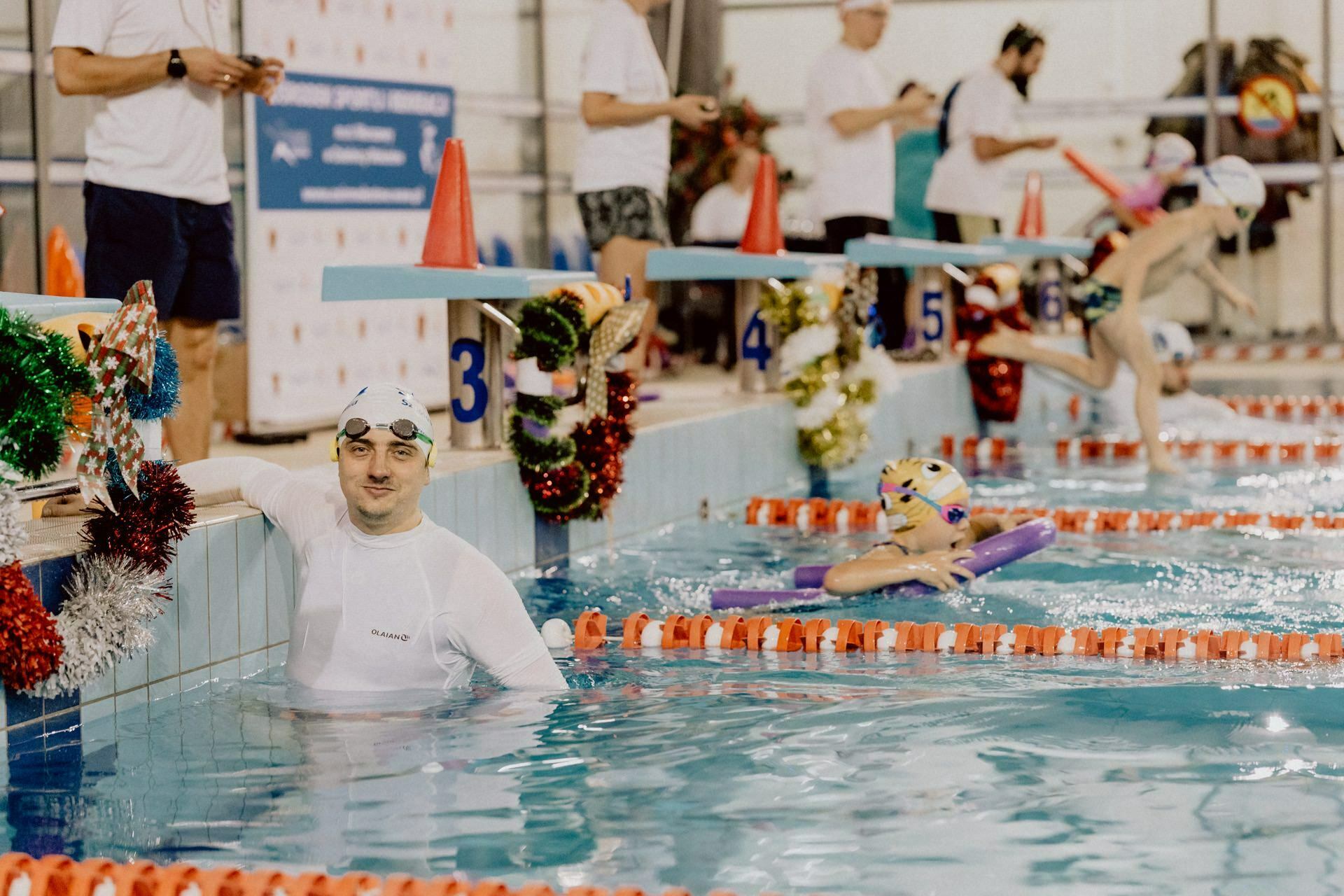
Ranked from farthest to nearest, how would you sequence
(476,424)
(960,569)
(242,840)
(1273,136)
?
(1273,136)
(476,424)
(960,569)
(242,840)

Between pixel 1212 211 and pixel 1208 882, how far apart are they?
5.72 meters

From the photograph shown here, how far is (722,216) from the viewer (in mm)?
11297

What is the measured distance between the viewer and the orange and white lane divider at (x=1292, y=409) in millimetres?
10062

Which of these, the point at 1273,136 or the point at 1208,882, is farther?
the point at 1273,136

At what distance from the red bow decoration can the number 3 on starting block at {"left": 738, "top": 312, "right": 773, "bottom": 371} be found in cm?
199

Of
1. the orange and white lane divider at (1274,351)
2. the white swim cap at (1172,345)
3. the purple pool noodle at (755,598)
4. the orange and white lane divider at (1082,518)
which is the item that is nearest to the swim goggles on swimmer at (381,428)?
the purple pool noodle at (755,598)


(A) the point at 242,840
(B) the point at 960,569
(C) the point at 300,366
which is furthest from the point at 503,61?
(A) the point at 242,840

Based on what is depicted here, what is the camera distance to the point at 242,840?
2.96 meters

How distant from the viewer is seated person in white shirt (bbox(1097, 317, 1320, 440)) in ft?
30.6

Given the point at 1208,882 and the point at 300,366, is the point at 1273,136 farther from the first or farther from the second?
the point at 1208,882

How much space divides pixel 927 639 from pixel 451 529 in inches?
58.2

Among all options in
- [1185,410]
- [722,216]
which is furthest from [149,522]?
[722,216]

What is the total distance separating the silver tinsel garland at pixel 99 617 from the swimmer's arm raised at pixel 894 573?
6.77 ft

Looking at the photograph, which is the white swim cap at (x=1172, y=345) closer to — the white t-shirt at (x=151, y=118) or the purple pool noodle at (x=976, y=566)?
the purple pool noodle at (x=976, y=566)
